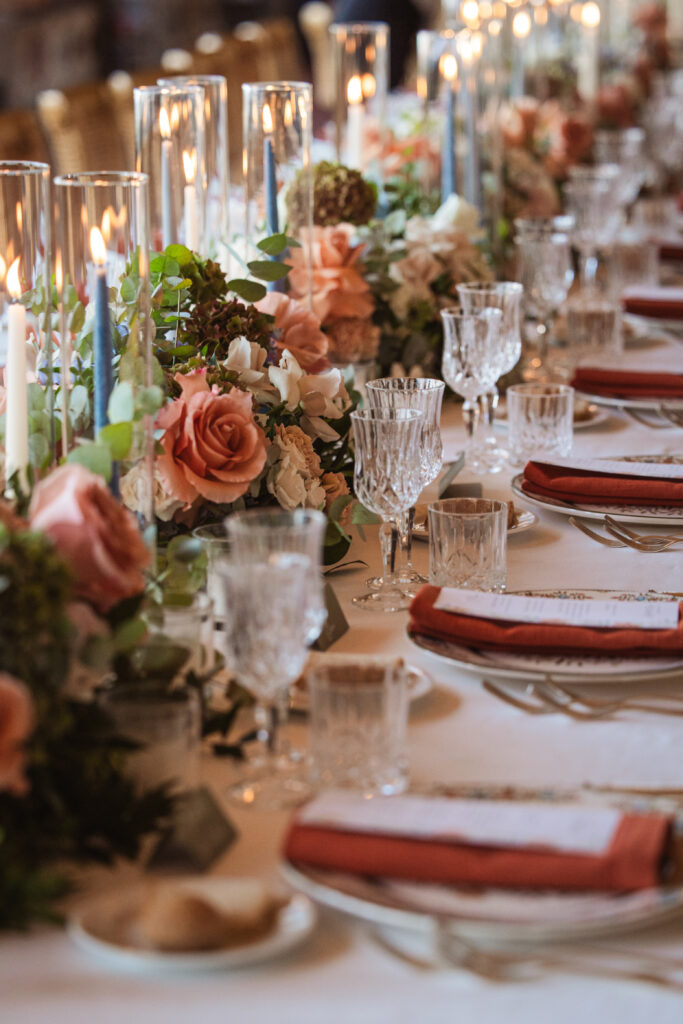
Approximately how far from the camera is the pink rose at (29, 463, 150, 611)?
1.03 m

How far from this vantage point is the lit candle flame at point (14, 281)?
52.5 inches

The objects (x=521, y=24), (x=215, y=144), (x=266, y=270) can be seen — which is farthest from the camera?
(x=521, y=24)

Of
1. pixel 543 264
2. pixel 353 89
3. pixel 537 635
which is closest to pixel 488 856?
pixel 537 635

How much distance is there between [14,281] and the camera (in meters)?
1.34

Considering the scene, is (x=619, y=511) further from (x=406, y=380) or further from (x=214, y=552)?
(x=214, y=552)

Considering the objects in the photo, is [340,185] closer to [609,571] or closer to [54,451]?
[609,571]

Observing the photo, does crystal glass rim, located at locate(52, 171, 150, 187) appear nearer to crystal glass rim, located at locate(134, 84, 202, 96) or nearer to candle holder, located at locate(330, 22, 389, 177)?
crystal glass rim, located at locate(134, 84, 202, 96)

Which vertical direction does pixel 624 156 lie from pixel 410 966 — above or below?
above

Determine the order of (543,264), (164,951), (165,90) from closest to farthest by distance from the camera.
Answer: (164,951), (165,90), (543,264)

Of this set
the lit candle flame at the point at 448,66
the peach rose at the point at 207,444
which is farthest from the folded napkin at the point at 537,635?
the lit candle flame at the point at 448,66

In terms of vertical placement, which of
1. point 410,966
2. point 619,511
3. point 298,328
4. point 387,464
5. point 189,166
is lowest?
point 410,966

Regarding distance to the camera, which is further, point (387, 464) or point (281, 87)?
point (281, 87)

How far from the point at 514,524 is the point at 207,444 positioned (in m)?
0.46

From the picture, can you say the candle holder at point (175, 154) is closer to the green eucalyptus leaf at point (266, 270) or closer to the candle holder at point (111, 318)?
the green eucalyptus leaf at point (266, 270)
